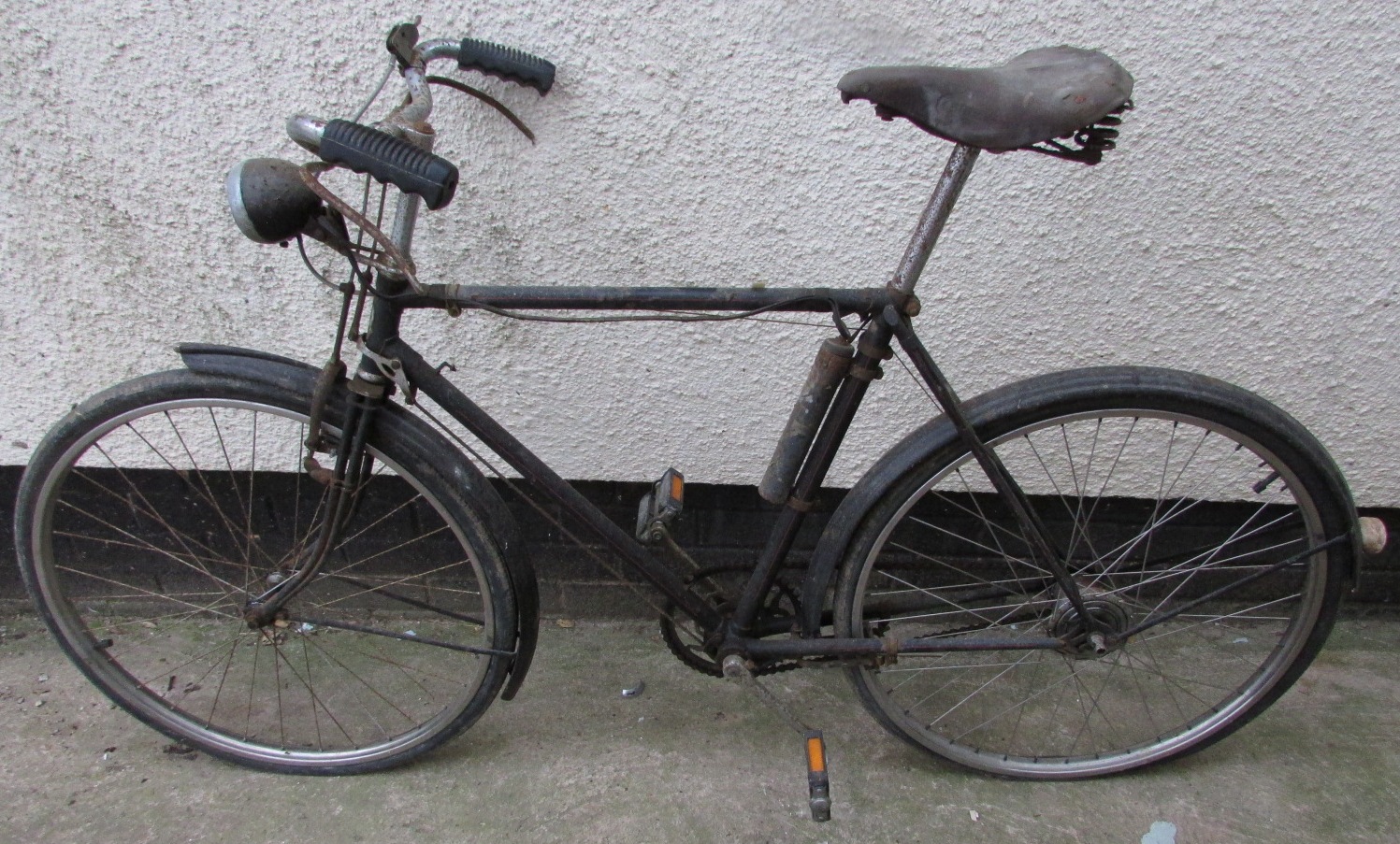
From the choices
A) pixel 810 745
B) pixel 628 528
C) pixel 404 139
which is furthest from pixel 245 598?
pixel 810 745

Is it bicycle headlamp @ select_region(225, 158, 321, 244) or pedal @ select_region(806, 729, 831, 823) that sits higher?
bicycle headlamp @ select_region(225, 158, 321, 244)

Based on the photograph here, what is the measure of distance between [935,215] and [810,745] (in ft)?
3.80

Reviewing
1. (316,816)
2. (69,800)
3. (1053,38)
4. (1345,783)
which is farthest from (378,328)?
(1345,783)

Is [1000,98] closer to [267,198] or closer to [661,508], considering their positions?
[661,508]

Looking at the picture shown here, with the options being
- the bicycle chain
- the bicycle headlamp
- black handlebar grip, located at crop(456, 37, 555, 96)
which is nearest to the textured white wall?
black handlebar grip, located at crop(456, 37, 555, 96)

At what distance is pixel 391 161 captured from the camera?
4.22 ft

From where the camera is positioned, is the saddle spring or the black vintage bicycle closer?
the saddle spring

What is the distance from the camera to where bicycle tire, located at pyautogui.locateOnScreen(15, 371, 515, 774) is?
175 centimetres

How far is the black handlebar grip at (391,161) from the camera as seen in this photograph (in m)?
1.28

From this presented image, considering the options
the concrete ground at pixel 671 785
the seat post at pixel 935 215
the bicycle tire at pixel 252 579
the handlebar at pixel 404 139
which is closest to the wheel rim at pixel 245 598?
the bicycle tire at pixel 252 579

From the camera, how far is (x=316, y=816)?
192cm

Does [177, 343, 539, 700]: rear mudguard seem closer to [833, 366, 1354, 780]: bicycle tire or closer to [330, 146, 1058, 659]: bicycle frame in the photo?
[330, 146, 1058, 659]: bicycle frame

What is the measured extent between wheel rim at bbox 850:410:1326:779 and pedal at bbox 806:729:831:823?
170 millimetres

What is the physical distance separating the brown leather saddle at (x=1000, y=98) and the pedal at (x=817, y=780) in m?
1.27
